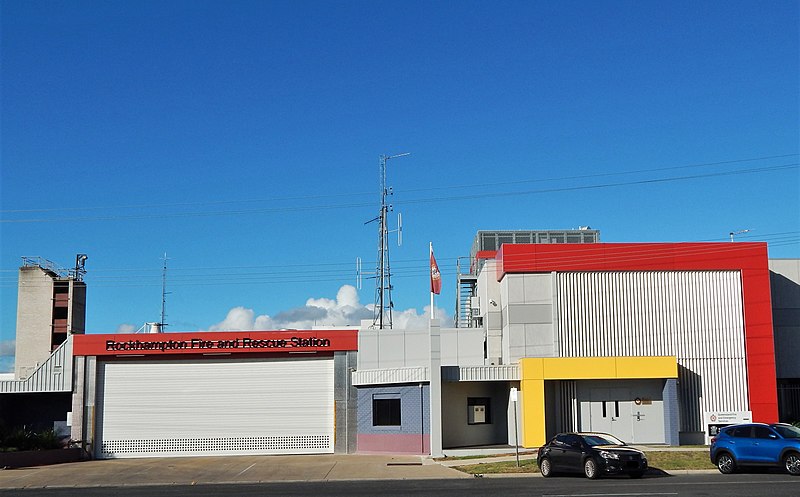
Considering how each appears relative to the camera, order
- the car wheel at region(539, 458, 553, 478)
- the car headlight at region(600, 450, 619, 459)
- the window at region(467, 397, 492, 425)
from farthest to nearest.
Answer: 1. the window at region(467, 397, 492, 425)
2. the car wheel at region(539, 458, 553, 478)
3. the car headlight at region(600, 450, 619, 459)

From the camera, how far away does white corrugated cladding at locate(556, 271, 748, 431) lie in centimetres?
4106

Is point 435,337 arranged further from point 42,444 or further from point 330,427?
point 42,444

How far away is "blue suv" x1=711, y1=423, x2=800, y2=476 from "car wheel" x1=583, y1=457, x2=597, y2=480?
4607 millimetres

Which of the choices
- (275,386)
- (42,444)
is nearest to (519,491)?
(275,386)

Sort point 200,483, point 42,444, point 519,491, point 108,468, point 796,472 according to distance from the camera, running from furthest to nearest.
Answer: point 42,444 < point 108,468 < point 200,483 < point 796,472 < point 519,491

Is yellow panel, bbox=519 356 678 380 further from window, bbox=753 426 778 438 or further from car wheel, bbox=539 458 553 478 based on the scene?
window, bbox=753 426 778 438

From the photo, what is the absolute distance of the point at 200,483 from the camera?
30406 mm

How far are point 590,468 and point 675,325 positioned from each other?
16103 millimetres

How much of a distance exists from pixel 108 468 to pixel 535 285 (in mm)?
20602

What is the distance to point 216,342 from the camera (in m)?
44.4

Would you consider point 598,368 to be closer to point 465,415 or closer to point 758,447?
point 465,415

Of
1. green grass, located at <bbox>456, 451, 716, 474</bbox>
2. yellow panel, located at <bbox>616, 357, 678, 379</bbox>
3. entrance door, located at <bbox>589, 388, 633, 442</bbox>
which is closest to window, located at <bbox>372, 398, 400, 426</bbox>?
entrance door, located at <bbox>589, 388, 633, 442</bbox>

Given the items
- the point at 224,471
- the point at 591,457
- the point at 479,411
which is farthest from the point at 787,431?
the point at 224,471

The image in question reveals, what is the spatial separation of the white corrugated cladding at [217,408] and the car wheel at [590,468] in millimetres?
18871
